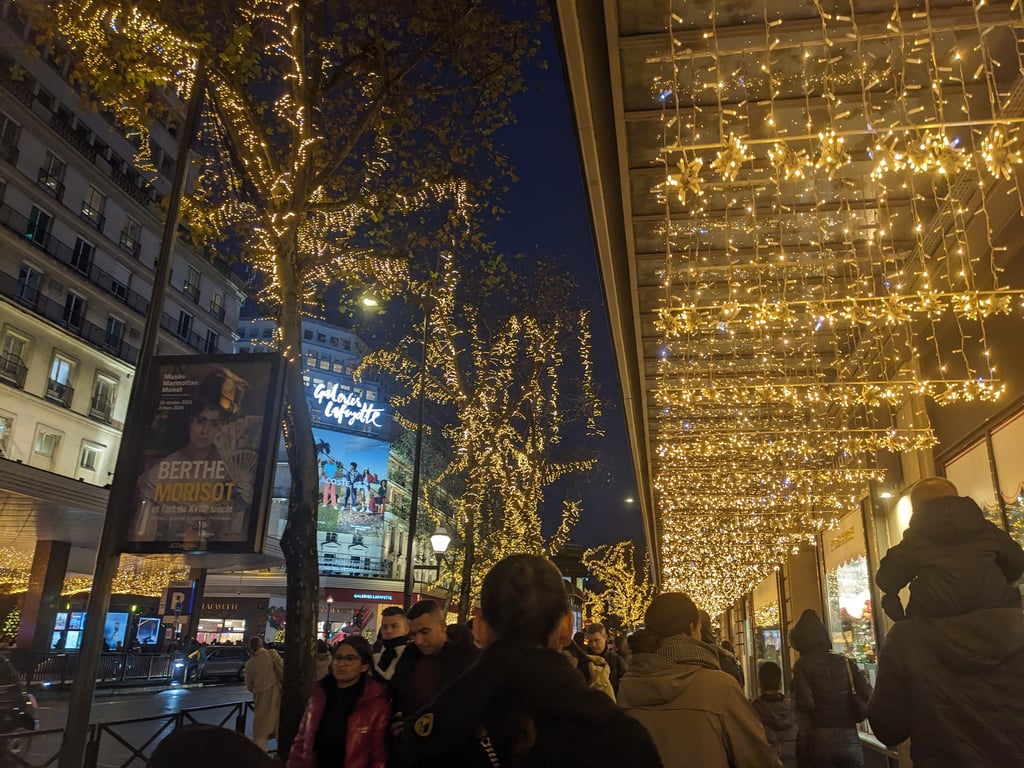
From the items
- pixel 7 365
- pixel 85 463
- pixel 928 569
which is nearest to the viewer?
pixel 928 569

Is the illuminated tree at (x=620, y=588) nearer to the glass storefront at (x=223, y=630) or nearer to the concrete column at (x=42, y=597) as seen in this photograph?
the glass storefront at (x=223, y=630)

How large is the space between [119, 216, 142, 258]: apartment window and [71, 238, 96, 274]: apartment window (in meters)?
2.34

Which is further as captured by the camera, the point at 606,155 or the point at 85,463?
the point at 85,463

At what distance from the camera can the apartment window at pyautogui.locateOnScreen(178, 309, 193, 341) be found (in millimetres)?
42031

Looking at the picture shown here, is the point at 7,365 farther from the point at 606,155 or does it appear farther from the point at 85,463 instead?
the point at 606,155

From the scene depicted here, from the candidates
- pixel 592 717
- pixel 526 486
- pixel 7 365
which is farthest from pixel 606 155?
pixel 7 365

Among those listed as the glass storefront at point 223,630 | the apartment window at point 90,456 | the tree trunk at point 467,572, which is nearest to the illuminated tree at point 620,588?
the glass storefront at point 223,630

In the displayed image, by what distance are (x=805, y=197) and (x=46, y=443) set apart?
34286 mm

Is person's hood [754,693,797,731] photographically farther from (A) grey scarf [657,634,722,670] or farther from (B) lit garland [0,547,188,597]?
(B) lit garland [0,547,188,597]

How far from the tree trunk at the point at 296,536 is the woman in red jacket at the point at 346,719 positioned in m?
4.07

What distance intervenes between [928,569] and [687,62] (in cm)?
447

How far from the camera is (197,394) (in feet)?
21.4

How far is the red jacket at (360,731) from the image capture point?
174 inches

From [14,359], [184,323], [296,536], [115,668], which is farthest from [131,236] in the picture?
[296,536]
